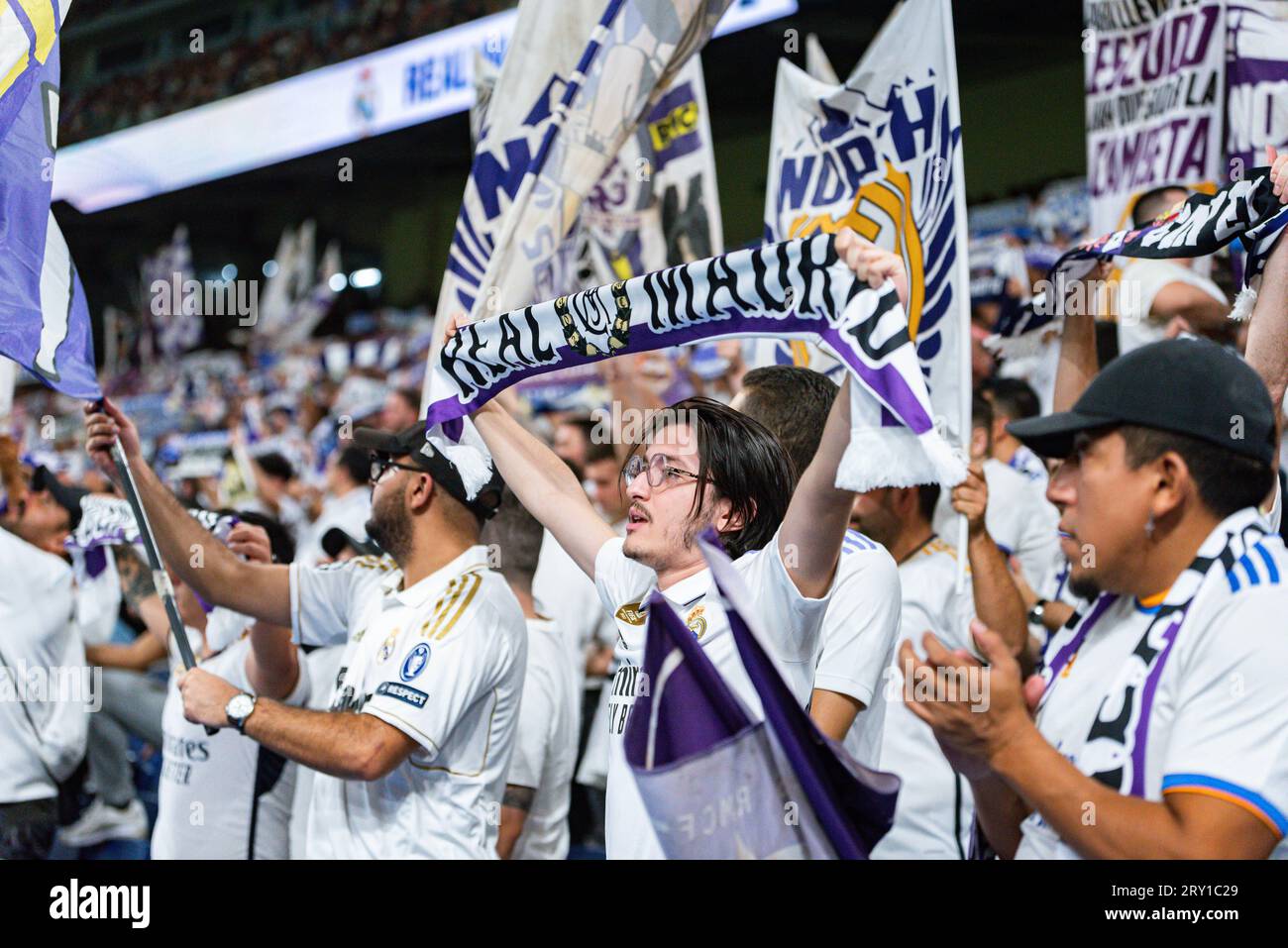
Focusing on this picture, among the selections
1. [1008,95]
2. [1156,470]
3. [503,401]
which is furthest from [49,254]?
[1008,95]

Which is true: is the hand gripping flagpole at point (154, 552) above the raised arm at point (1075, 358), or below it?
below

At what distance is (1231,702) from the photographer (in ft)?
5.50

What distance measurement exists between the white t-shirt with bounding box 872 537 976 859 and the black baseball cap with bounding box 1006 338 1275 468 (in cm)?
130

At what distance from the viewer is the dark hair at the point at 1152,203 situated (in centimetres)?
416

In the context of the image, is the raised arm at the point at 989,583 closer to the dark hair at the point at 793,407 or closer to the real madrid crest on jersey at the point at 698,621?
the dark hair at the point at 793,407

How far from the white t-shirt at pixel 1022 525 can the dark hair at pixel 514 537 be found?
49.6 inches

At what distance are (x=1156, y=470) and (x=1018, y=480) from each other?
2642 mm

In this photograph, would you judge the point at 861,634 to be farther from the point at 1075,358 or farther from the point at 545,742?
the point at 545,742

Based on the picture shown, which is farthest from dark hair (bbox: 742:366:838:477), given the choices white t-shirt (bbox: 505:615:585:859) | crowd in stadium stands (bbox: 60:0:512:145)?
crowd in stadium stands (bbox: 60:0:512:145)

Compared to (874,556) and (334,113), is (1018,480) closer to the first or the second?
(874,556)

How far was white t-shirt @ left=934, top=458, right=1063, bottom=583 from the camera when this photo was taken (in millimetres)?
4297

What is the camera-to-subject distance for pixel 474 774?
290 cm

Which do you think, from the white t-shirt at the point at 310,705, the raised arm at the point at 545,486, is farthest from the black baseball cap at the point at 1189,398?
the white t-shirt at the point at 310,705

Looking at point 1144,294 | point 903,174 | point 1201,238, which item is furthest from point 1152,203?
point 1201,238
